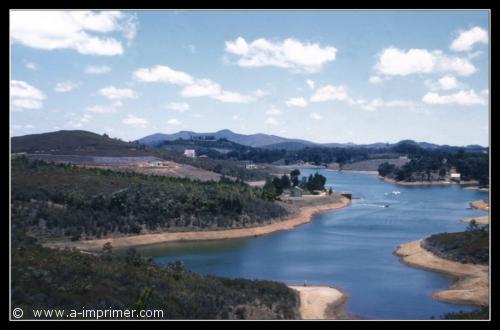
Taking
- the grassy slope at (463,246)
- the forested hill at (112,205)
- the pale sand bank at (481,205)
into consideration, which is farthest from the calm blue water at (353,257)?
the forested hill at (112,205)

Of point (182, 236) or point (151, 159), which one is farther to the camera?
point (151, 159)

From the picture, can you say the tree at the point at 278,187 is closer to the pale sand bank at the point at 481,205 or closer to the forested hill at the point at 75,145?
the pale sand bank at the point at 481,205

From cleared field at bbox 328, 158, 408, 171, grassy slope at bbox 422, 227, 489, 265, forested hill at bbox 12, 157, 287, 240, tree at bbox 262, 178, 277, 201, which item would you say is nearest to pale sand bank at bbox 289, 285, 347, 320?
grassy slope at bbox 422, 227, 489, 265

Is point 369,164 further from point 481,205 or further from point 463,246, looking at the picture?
point 463,246

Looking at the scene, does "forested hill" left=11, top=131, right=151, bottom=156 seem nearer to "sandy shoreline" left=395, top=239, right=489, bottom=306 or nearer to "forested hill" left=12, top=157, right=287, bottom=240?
"forested hill" left=12, top=157, right=287, bottom=240
